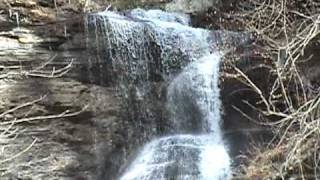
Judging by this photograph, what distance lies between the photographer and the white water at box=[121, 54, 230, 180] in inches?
372

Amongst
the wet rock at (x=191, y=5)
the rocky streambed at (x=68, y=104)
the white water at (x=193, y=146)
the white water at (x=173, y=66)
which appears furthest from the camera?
the wet rock at (x=191, y=5)

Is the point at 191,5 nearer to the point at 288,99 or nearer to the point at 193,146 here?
the point at 193,146

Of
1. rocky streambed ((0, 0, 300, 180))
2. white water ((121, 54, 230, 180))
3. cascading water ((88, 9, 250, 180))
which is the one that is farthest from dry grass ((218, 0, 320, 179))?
rocky streambed ((0, 0, 300, 180))

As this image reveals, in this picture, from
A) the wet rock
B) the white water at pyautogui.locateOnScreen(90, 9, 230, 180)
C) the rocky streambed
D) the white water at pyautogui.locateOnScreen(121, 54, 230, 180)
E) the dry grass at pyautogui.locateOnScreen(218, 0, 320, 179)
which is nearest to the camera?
the dry grass at pyautogui.locateOnScreen(218, 0, 320, 179)

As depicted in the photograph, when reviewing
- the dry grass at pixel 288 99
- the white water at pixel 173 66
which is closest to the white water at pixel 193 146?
the white water at pixel 173 66

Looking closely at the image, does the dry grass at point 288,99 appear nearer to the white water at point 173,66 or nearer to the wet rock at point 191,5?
the white water at point 173,66

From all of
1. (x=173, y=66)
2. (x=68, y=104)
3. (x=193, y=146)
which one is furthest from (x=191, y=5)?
(x=68, y=104)

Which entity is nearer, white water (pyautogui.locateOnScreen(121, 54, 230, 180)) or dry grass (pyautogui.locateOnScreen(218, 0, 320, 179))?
dry grass (pyautogui.locateOnScreen(218, 0, 320, 179))

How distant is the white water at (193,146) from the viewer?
9438 millimetres

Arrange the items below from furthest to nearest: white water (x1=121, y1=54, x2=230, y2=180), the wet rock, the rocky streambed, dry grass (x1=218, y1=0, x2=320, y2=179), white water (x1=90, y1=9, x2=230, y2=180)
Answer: the wet rock, white water (x1=90, y1=9, x2=230, y2=180), the rocky streambed, white water (x1=121, y1=54, x2=230, y2=180), dry grass (x1=218, y1=0, x2=320, y2=179)

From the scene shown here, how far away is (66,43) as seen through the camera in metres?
10.6

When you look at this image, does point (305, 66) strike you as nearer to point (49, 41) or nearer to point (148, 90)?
point (148, 90)

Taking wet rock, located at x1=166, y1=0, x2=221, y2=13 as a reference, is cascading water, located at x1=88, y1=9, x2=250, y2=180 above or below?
below

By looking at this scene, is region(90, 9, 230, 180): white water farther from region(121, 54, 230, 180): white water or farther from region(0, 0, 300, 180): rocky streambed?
region(0, 0, 300, 180): rocky streambed
